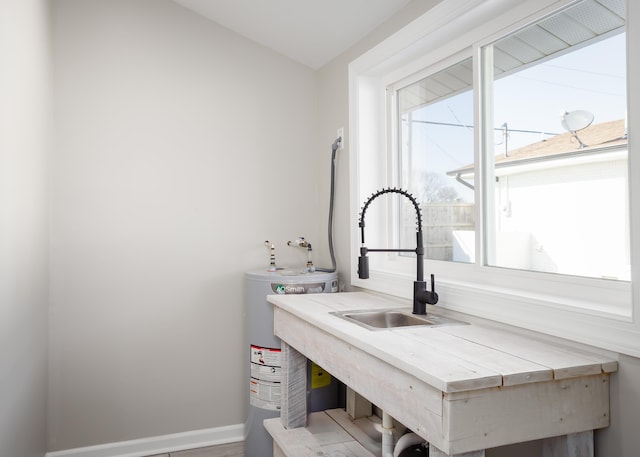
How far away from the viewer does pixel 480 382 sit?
110cm

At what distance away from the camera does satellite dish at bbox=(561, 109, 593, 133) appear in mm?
1527

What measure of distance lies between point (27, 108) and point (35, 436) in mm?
1452

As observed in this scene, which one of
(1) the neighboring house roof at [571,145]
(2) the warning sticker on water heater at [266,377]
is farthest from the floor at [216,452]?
(1) the neighboring house roof at [571,145]

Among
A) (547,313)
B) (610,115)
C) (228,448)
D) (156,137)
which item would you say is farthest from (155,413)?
(610,115)

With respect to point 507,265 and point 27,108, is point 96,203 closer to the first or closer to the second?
point 27,108

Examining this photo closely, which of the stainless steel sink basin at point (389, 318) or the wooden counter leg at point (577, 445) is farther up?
the stainless steel sink basin at point (389, 318)

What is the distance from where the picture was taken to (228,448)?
2.75m

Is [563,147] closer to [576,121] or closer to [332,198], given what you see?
[576,121]

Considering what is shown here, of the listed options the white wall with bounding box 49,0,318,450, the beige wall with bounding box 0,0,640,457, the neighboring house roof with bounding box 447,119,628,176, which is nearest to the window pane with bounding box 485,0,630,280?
the neighboring house roof with bounding box 447,119,628,176

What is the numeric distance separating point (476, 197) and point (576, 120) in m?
0.48

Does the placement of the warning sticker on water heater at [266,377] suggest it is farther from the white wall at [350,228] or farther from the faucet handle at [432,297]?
the faucet handle at [432,297]

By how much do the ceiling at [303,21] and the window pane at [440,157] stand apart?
0.40m

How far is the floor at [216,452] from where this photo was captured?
2668mm

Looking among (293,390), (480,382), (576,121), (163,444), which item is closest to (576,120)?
(576,121)
